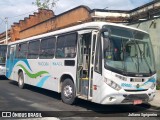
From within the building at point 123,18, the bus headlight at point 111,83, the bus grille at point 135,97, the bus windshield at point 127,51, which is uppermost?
the building at point 123,18

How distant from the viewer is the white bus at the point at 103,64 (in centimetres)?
949

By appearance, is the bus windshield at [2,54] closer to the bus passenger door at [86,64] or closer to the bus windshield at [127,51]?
the bus passenger door at [86,64]

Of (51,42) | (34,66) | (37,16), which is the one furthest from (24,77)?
(37,16)

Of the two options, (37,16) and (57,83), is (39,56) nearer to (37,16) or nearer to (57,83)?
(57,83)

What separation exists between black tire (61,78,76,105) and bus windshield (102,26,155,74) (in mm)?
2237

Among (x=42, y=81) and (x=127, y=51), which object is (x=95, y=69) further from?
(x=42, y=81)

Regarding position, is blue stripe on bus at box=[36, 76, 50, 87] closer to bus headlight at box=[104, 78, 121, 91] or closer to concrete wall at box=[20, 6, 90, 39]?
bus headlight at box=[104, 78, 121, 91]

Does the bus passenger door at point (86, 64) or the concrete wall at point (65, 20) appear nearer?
the bus passenger door at point (86, 64)

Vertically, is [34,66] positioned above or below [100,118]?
above

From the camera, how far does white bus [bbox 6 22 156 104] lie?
949 cm

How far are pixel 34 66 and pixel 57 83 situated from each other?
117 inches

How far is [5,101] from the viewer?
12.0m

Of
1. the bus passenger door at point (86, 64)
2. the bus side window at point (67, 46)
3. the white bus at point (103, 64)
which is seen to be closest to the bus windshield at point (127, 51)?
the white bus at point (103, 64)

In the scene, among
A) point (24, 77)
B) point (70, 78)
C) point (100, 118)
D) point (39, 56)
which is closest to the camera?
point (100, 118)
